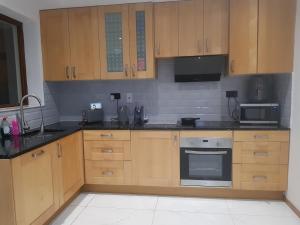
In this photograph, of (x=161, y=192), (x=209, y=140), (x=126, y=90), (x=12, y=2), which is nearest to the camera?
(x=12, y=2)

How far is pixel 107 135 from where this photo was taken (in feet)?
9.52

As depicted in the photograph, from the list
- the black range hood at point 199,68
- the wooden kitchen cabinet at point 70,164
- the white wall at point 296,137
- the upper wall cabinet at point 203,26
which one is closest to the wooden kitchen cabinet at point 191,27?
the upper wall cabinet at point 203,26

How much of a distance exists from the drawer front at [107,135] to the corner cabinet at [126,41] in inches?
26.7

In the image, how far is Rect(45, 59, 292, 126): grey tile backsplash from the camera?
10.4 ft

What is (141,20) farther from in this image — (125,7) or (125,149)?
(125,149)

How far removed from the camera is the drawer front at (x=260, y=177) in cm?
Answer: 266

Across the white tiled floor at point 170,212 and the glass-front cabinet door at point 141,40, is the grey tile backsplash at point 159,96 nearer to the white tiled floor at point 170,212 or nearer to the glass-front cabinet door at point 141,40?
the glass-front cabinet door at point 141,40

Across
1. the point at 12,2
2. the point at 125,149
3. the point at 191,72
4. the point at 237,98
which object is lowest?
the point at 125,149

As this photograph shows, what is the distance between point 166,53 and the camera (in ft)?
9.52

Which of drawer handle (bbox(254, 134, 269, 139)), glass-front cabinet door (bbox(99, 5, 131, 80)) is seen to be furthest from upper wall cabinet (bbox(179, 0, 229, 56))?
drawer handle (bbox(254, 134, 269, 139))

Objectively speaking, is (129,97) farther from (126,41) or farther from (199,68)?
(199,68)

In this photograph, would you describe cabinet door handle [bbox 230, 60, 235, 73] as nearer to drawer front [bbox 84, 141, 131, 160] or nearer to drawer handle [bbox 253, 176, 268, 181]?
drawer handle [bbox 253, 176, 268, 181]

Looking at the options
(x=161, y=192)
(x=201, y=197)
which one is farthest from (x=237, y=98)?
(x=161, y=192)

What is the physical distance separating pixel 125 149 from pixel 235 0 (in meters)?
2.08
